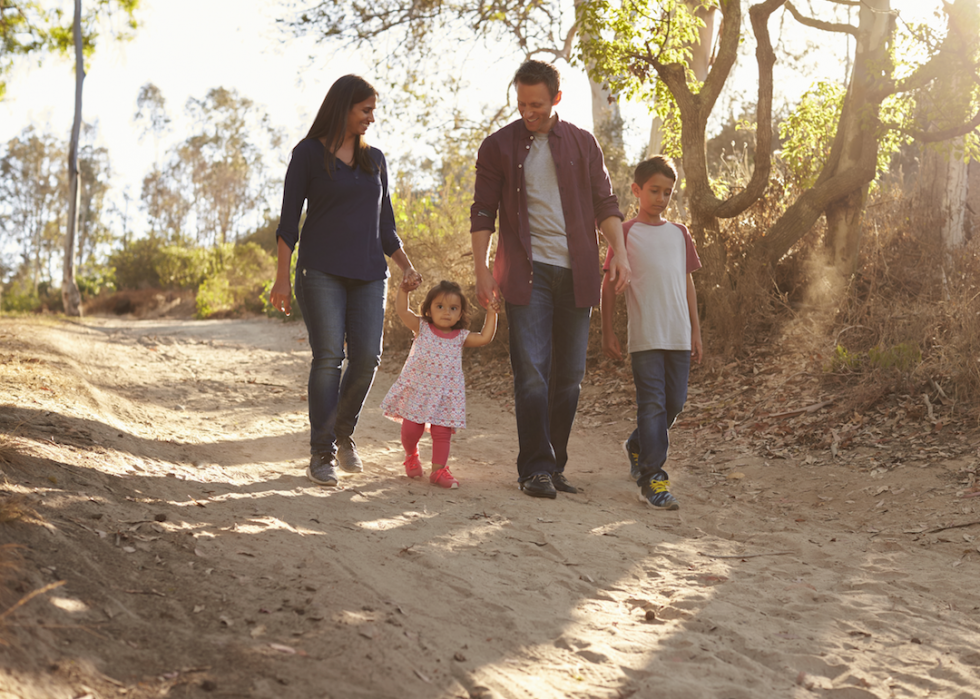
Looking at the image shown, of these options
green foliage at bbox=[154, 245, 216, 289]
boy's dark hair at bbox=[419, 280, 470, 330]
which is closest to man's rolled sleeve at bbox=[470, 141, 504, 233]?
boy's dark hair at bbox=[419, 280, 470, 330]

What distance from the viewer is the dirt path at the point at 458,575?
6.33ft

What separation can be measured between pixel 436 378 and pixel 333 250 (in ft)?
2.71

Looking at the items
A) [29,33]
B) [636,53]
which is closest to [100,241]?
[29,33]

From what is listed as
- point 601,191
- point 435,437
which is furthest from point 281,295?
point 601,191

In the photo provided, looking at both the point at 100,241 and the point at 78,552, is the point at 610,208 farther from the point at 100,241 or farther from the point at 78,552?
the point at 100,241

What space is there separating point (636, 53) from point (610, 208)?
145 inches

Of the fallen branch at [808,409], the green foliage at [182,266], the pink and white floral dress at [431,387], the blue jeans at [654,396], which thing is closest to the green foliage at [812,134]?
the fallen branch at [808,409]

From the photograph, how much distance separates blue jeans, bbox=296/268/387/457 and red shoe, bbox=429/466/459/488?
0.52m

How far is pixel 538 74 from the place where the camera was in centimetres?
366

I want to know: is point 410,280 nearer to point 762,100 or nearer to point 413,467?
point 413,467

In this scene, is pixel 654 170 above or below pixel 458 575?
above

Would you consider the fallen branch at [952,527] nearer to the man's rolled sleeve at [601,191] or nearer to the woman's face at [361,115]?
the man's rolled sleeve at [601,191]

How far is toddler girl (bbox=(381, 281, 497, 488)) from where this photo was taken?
4.01m

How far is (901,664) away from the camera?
226cm
